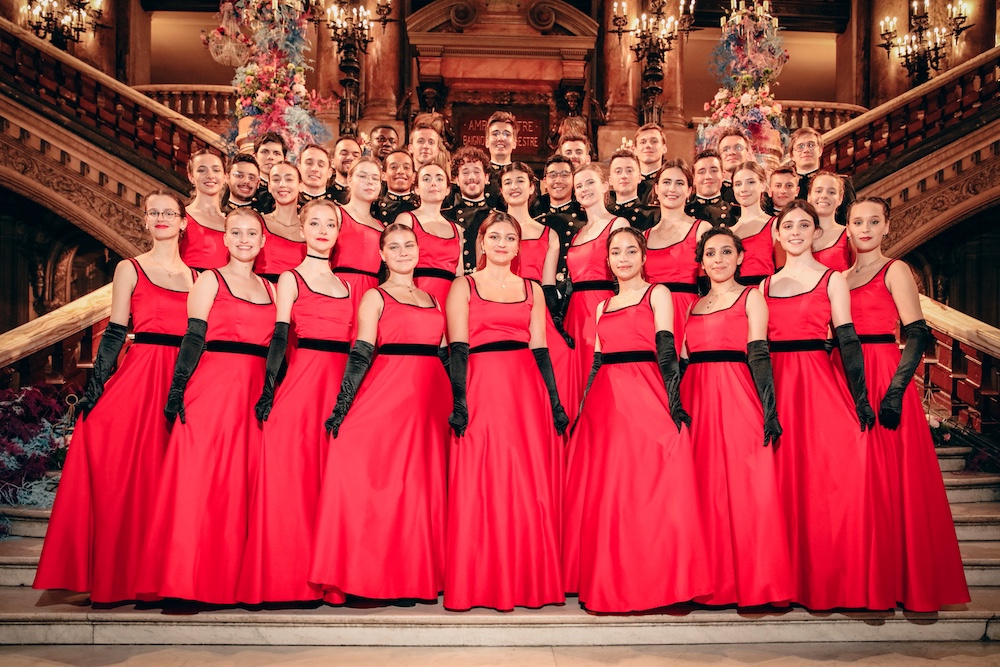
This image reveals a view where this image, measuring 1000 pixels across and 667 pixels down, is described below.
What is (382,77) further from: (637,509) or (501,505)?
(637,509)

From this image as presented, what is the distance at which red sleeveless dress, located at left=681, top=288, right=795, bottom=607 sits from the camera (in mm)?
3717

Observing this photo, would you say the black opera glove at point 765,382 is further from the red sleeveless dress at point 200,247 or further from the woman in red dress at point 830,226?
the red sleeveless dress at point 200,247

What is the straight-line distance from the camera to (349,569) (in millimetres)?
3713

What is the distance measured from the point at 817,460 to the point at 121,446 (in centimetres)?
332

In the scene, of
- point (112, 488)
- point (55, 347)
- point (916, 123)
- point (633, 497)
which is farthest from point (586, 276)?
point (916, 123)

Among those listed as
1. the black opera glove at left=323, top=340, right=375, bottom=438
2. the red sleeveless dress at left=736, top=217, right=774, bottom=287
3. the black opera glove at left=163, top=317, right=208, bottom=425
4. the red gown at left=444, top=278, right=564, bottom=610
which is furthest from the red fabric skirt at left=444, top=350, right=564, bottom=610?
the red sleeveless dress at left=736, top=217, right=774, bottom=287

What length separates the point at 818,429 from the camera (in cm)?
392

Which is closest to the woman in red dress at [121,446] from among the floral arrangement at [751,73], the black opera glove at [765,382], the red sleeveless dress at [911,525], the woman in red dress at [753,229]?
the black opera glove at [765,382]

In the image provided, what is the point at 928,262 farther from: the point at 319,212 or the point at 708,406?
the point at 319,212

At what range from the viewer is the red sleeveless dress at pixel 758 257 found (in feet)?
15.8

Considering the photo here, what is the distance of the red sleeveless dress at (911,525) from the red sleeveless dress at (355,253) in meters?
2.79

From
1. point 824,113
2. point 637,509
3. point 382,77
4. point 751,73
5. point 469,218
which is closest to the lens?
point 637,509

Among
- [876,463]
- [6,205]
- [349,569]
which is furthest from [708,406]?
[6,205]

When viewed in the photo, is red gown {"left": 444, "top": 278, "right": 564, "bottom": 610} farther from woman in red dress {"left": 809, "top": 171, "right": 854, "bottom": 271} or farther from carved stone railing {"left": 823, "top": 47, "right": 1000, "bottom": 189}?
carved stone railing {"left": 823, "top": 47, "right": 1000, "bottom": 189}
